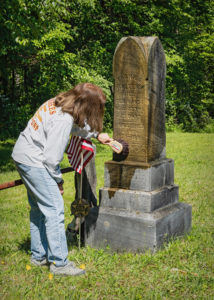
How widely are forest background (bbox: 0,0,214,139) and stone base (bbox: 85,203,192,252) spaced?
5.38m

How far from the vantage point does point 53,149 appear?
3.27 metres

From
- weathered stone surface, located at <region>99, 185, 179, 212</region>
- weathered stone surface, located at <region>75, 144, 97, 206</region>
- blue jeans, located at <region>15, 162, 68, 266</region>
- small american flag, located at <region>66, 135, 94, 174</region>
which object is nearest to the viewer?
blue jeans, located at <region>15, 162, 68, 266</region>

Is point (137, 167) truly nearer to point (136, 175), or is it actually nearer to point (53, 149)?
point (136, 175)

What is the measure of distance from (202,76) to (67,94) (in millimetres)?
24092

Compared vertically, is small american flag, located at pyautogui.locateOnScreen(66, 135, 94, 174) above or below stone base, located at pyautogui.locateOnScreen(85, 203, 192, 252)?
above

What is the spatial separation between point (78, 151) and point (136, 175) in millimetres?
712

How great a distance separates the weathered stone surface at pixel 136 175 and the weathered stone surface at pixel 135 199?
2.5 inches

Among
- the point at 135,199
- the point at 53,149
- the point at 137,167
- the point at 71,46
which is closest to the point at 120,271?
the point at 135,199

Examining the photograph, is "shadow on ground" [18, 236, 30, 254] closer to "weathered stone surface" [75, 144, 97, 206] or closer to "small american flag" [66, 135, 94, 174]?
"weathered stone surface" [75, 144, 97, 206]

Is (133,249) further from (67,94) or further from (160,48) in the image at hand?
(160,48)

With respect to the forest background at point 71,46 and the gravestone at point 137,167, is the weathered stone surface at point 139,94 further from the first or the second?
the forest background at point 71,46

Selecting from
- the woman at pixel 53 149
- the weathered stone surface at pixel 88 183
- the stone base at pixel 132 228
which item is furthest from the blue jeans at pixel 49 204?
the weathered stone surface at pixel 88 183

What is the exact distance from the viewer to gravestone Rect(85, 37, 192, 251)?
4.08 m

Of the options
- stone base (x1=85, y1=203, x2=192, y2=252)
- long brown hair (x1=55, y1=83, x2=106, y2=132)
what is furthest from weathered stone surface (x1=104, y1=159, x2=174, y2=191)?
long brown hair (x1=55, y1=83, x2=106, y2=132)
